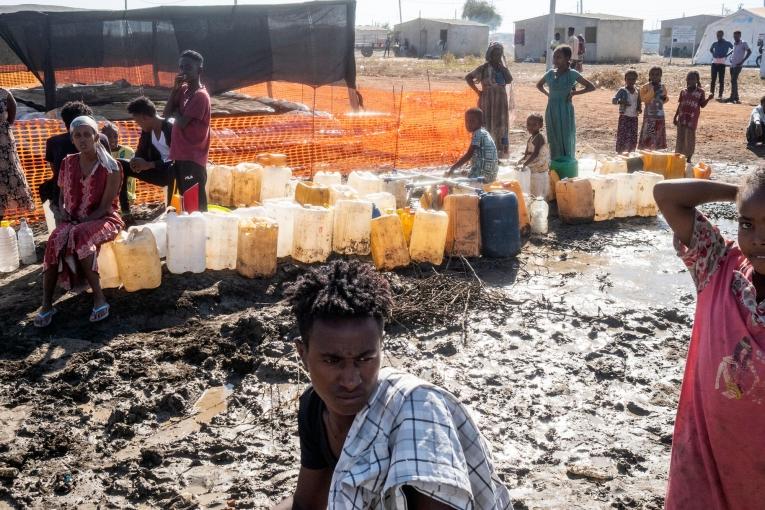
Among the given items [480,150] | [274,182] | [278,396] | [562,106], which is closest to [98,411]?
[278,396]

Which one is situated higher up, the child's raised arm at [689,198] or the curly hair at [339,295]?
the child's raised arm at [689,198]

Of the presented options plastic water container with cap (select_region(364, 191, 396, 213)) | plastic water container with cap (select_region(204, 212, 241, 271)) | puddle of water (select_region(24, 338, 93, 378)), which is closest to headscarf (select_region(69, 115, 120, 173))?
plastic water container with cap (select_region(204, 212, 241, 271))

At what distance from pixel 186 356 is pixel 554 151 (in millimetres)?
5579

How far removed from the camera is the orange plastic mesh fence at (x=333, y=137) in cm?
904

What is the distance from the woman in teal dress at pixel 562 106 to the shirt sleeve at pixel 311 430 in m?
7.42

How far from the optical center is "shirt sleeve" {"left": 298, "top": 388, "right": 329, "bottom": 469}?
6.09 feet

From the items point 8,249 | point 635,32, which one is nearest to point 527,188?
point 8,249

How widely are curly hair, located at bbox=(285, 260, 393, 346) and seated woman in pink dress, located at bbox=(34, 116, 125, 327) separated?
3908 mm

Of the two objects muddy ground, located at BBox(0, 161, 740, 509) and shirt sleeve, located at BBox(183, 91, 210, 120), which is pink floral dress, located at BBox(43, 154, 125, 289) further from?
shirt sleeve, located at BBox(183, 91, 210, 120)

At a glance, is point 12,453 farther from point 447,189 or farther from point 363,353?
point 447,189

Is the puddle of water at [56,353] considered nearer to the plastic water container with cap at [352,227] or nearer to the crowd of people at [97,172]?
the crowd of people at [97,172]

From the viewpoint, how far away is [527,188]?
827 centimetres

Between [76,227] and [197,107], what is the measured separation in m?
1.89

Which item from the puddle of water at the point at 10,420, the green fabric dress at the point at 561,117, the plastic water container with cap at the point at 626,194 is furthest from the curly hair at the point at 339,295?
the green fabric dress at the point at 561,117
